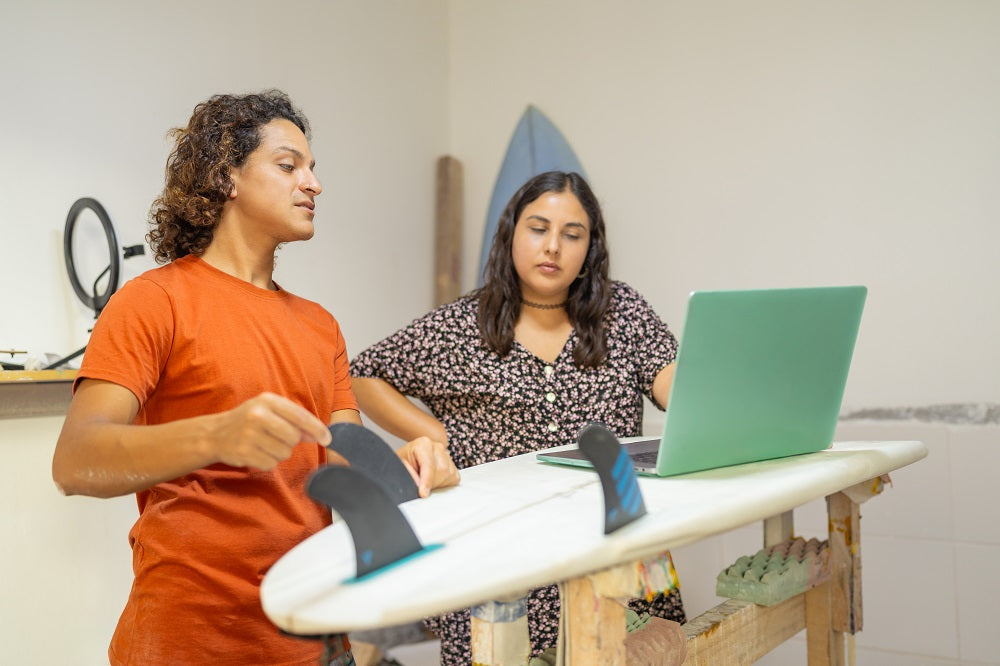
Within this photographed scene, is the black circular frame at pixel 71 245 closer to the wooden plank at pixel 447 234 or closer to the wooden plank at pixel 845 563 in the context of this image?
the wooden plank at pixel 447 234

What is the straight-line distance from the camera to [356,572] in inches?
27.5

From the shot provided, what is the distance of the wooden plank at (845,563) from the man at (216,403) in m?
0.89

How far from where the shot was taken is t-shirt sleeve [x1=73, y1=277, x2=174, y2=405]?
3.28ft

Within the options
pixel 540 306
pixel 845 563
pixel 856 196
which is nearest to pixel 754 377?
pixel 845 563

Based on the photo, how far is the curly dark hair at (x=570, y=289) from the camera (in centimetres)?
187

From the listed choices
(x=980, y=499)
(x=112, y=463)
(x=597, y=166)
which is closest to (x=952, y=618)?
(x=980, y=499)

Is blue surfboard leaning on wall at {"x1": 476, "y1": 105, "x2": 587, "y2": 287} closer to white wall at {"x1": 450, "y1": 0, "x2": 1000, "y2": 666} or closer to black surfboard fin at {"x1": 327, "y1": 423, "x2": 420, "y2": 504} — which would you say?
white wall at {"x1": 450, "y1": 0, "x2": 1000, "y2": 666}

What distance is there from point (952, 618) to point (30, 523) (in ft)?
8.25

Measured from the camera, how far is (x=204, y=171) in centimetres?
128

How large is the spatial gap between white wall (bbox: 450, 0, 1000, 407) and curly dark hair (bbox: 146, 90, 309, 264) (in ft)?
6.39

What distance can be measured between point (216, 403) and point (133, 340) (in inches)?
5.8

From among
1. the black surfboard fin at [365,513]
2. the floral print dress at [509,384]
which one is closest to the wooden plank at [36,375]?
the floral print dress at [509,384]

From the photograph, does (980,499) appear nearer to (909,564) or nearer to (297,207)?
(909,564)

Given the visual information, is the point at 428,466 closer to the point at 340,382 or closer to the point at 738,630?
the point at 340,382
